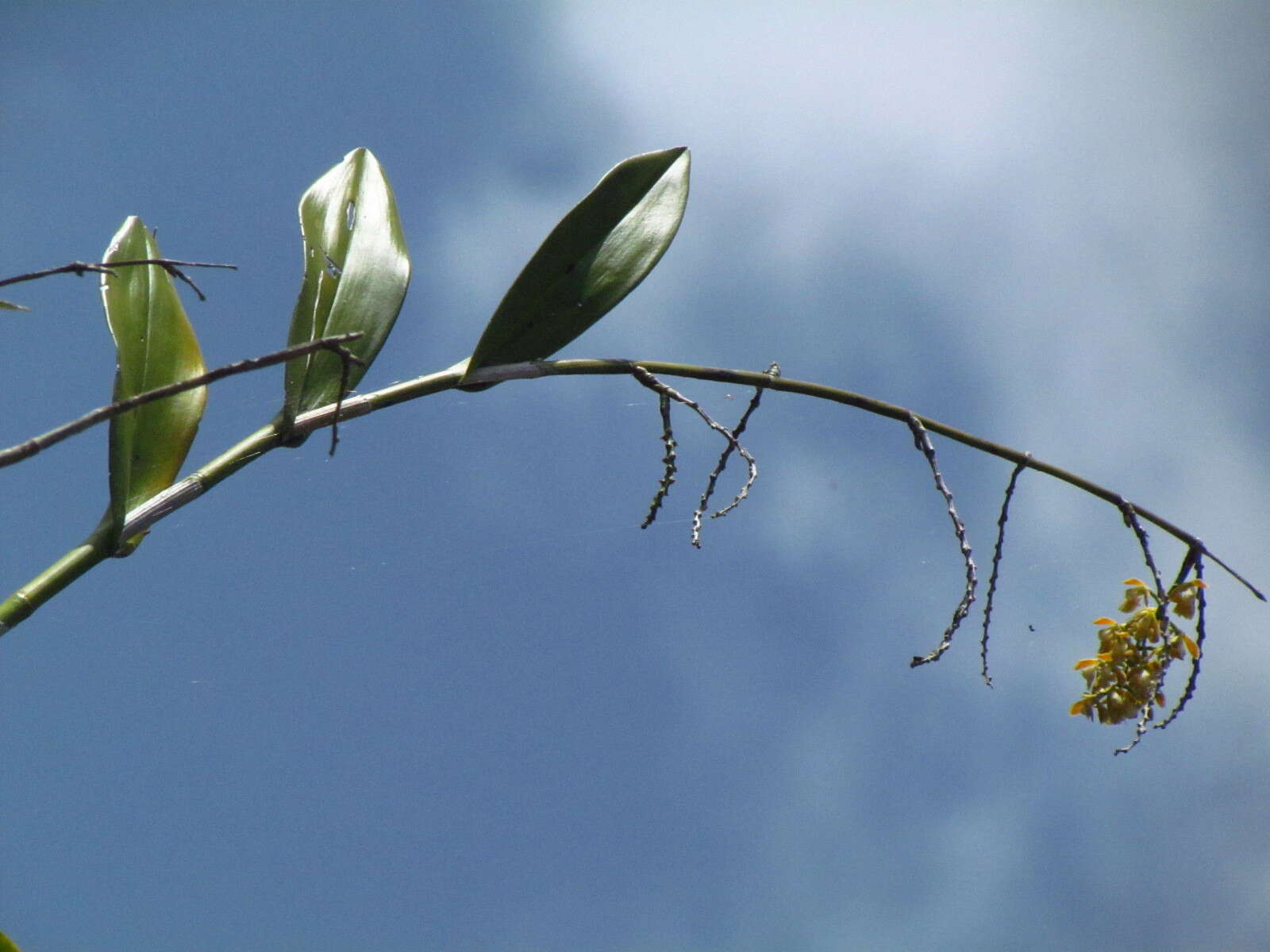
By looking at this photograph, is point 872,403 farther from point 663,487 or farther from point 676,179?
point 676,179

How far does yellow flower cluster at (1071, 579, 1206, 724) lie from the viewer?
818 mm

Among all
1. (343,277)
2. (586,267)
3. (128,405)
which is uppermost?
(586,267)

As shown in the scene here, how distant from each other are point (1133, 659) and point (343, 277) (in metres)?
0.72

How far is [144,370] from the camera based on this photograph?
72cm

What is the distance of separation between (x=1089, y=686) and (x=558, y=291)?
22.3 inches

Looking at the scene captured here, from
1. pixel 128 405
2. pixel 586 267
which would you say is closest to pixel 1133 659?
pixel 586 267

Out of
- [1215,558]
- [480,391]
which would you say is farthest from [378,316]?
[1215,558]

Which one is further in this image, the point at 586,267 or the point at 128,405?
the point at 586,267

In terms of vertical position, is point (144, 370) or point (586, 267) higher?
point (586, 267)

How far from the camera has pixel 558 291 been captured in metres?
0.75

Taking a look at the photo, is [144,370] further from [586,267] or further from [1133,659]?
[1133,659]

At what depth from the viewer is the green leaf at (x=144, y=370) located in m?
0.63

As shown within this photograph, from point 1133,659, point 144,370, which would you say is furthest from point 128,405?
point 1133,659

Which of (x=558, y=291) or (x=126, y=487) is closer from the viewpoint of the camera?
(x=126, y=487)
